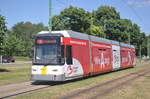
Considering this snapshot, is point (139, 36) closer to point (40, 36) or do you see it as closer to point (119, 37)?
point (119, 37)

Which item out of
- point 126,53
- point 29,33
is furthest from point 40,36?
point 29,33

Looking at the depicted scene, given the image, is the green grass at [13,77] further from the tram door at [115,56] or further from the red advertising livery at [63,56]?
the tram door at [115,56]

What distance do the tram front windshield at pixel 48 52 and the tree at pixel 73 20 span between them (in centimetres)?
4382

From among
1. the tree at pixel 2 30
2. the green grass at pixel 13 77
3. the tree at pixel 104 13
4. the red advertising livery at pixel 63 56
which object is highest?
the tree at pixel 104 13

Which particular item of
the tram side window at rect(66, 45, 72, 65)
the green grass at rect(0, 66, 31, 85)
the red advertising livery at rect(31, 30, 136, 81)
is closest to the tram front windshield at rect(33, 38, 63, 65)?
the red advertising livery at rect(31, 30, 136, 81)

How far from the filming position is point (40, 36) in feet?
64.8

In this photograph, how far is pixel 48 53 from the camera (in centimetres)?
1909

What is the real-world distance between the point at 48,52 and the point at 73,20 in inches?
1854

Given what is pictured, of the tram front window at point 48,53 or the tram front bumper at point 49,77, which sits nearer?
the tram front bumper at point 49,77

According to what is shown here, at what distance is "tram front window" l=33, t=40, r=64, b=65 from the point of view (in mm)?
18875

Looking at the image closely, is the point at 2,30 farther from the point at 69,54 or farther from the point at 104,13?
the point at 104,13

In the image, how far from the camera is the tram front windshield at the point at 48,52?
18891mm

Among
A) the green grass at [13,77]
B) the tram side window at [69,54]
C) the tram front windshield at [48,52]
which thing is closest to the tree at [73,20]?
the green grass at [13,77]

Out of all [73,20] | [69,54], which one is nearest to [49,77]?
[69,54]
